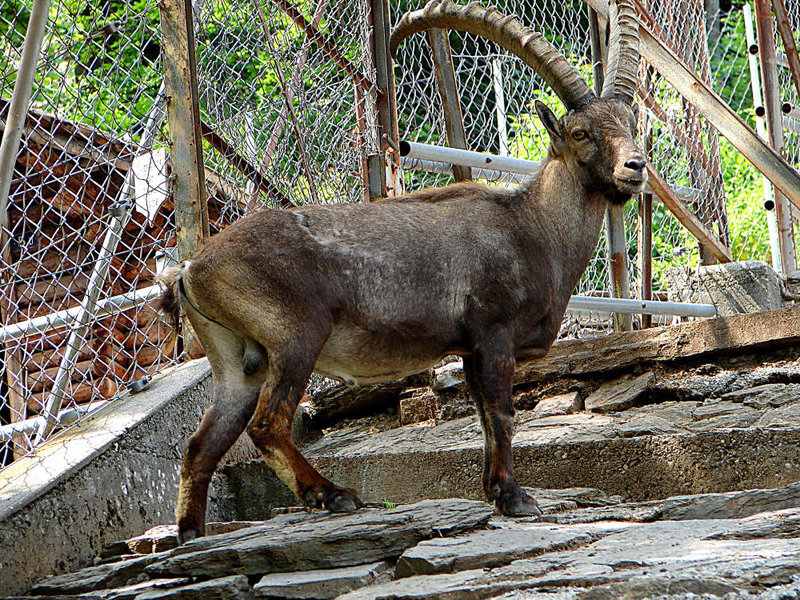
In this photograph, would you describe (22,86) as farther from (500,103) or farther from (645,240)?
(645,240)

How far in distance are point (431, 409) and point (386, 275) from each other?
175 centimetres

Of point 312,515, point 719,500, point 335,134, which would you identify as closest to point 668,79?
point 335,134

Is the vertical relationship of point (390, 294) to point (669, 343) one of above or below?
above

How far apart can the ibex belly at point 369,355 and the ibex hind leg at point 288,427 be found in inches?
11.6

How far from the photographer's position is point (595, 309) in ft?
19.9

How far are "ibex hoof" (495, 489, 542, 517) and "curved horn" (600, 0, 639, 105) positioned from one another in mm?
2322

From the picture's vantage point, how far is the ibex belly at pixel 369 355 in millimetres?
4156

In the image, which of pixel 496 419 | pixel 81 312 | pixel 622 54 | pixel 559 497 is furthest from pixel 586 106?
pixel 81 312

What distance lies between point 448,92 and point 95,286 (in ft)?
9.67

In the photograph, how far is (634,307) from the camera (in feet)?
20.4

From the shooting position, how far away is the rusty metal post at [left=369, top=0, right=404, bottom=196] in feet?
20.2

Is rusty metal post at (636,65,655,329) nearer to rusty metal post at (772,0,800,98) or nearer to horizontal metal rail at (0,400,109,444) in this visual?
rusty metal post at (772,0,800,98)

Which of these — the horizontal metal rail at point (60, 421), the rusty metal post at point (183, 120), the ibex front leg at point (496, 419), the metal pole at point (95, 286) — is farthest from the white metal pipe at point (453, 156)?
the horizontal metal rail at point (60, 421)

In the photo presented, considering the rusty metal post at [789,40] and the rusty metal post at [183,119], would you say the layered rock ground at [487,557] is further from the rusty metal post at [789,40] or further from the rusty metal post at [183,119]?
the rusty metal post at [789,40]
